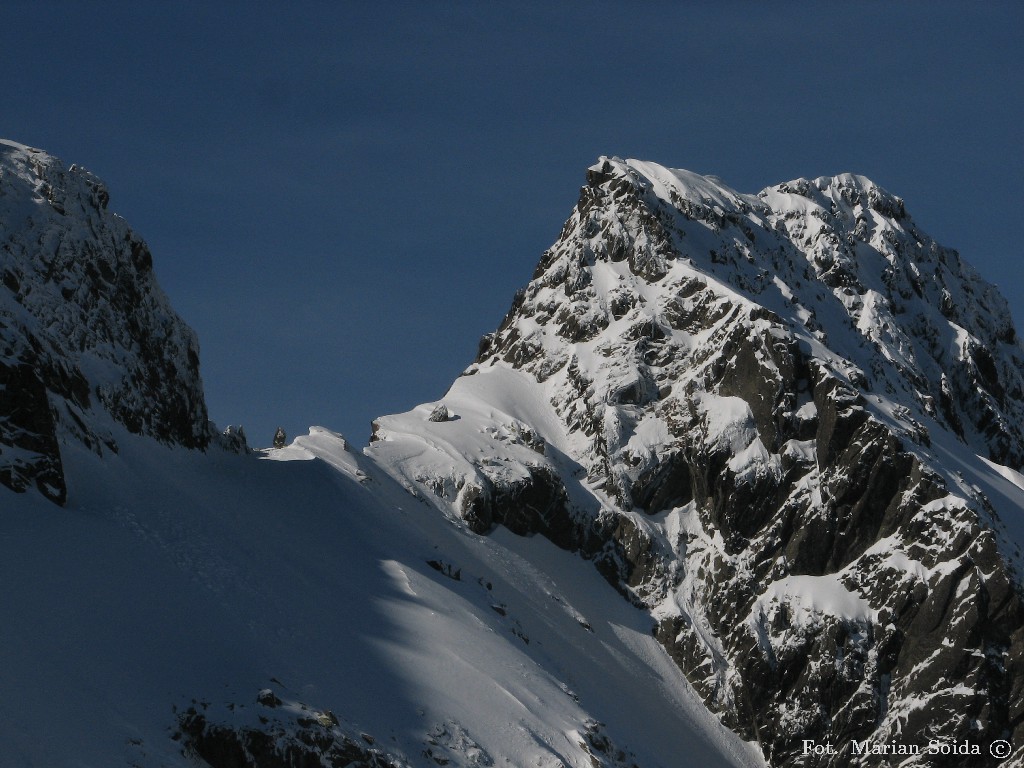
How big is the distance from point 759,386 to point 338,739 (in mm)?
58068

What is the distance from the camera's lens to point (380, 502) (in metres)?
91.4

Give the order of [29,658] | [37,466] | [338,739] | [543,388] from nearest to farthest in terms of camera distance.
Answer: [29,658] → [338,739] → [37,466] → [543,388]

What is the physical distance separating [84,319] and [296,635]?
26.0 m

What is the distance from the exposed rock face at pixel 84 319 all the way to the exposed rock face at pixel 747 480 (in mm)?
23625

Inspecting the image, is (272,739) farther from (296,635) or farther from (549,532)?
(549,532)

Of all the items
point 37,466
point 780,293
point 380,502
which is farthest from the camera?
point 780,293

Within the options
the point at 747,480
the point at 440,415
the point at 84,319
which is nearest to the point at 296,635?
the point at 84,319

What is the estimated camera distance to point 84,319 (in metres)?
79.9

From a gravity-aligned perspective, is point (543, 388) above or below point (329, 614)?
above

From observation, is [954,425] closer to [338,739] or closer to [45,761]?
[338,739]

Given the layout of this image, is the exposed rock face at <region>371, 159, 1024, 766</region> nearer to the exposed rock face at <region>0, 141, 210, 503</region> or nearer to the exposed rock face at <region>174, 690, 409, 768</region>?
the exposed rock face at <region>0, 141, 210, 503</region>

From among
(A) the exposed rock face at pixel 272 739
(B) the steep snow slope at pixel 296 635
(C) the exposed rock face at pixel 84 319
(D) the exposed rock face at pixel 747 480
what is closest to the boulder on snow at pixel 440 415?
(D) the exposed rock face at pixel 747 480

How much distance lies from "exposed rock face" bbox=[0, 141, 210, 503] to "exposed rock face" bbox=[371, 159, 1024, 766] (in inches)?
930

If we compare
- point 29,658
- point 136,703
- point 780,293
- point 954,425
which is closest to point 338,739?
point 136,703
